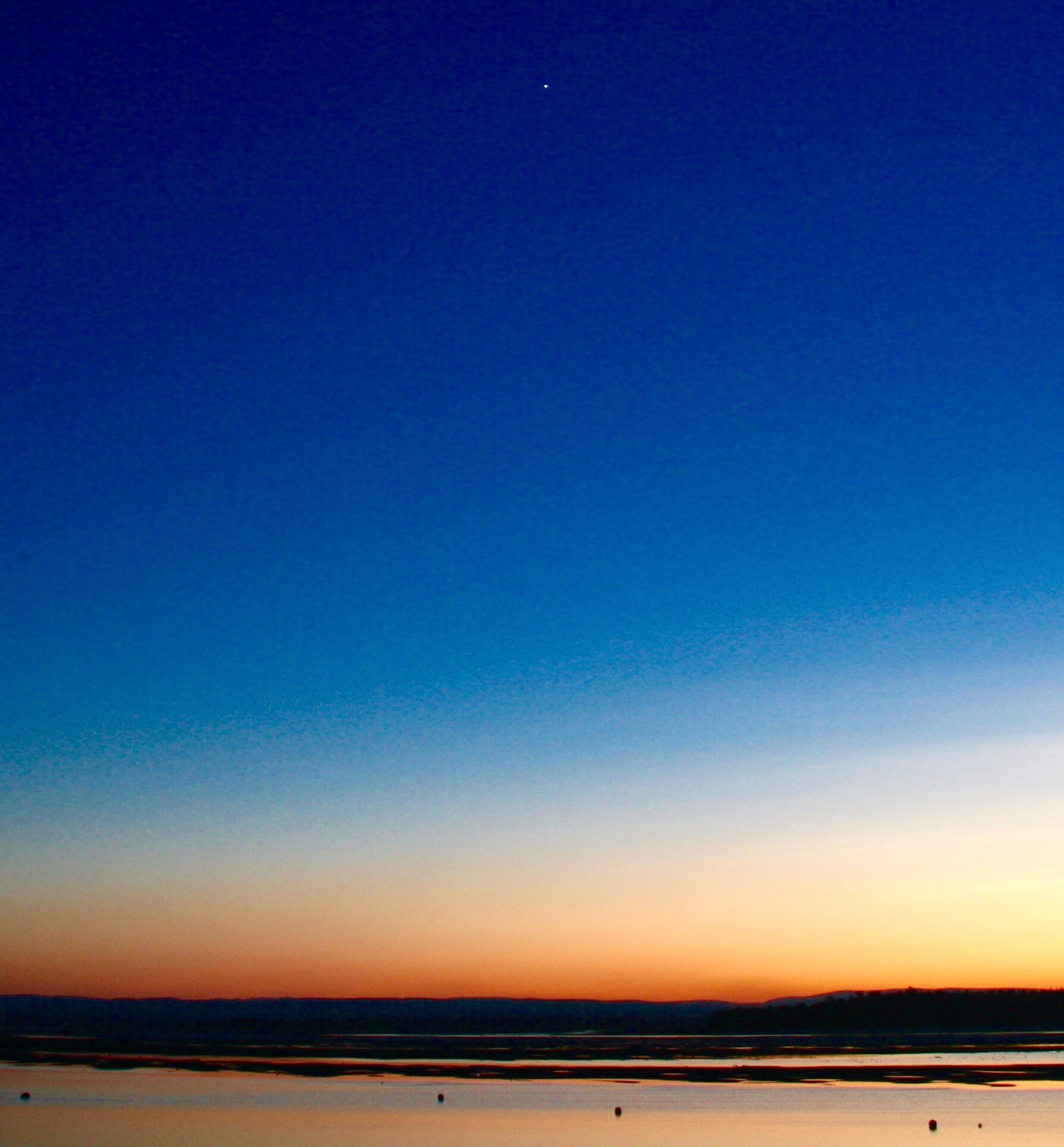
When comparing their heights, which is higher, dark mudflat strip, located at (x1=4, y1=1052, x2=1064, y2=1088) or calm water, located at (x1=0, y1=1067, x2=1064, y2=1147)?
calm water, located at (x1=0, y1=1067, x2=1064, y2=1147)

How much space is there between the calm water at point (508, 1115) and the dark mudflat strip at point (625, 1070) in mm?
3060

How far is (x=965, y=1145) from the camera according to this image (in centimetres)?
2950

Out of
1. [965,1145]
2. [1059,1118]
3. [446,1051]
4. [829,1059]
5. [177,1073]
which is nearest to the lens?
[965,1145]

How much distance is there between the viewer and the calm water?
3092 cm

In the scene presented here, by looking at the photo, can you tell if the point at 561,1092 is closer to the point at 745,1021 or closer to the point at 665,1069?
the point at 665,1069

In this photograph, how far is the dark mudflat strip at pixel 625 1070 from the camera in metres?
47.6

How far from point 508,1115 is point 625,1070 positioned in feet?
60.4

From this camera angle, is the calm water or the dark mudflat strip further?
the dark mudflat strip

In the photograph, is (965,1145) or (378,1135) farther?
(378,1135)

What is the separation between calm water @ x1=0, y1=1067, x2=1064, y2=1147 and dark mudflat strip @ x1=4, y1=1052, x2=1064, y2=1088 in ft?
10.0

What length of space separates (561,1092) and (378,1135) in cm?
1210

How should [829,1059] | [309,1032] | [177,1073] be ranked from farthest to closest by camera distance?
[309,1032] < [829,1059] < [177,1073]

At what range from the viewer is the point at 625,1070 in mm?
53094

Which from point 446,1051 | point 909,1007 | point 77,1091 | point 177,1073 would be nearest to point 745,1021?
point 909,1007
